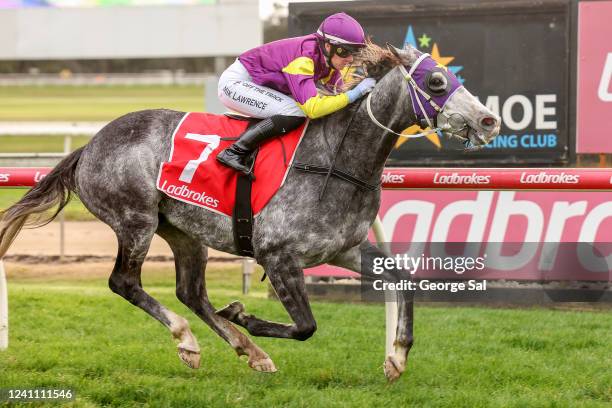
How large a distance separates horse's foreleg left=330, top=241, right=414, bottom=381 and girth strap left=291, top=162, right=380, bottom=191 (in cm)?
37

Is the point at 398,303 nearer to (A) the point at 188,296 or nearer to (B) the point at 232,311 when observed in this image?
(B) the point at 232,311

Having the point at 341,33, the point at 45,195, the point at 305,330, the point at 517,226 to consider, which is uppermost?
the point at 341,33

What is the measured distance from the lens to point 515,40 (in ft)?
23.4

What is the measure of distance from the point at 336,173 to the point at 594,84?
3.33m

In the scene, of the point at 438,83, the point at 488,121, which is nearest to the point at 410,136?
the point at 438,83

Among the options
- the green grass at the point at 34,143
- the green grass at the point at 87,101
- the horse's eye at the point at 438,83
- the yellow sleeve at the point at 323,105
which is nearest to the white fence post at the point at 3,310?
the yellow sleeve at the point at 323,105

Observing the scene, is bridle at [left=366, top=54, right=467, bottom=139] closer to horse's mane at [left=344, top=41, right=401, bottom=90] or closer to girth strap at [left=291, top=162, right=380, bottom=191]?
horse's mane at [left=344, top=41, right=401, bottom=90]

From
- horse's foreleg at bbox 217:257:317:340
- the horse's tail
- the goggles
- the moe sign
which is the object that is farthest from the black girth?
the moe sign

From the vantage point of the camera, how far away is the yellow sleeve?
439 cm

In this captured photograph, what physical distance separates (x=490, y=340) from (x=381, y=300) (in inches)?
61.2

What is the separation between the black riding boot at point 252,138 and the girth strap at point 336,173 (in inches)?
8.2

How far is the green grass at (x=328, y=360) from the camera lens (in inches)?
173

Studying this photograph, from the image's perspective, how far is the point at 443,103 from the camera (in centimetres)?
423

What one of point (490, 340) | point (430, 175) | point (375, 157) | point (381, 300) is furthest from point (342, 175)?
point (381, 300)
